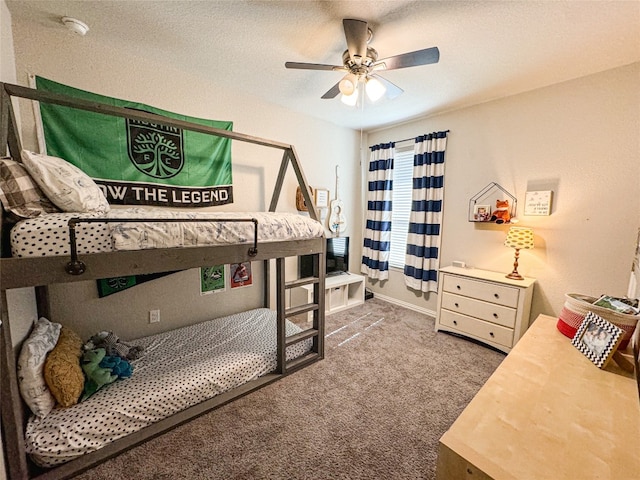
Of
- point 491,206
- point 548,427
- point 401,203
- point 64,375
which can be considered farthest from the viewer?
point 401,203

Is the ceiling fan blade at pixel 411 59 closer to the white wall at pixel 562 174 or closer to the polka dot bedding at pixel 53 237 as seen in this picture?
the white wall at pixel 562 174

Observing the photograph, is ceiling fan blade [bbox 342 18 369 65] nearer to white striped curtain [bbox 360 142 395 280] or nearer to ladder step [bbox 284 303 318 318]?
ladder step [bbox 284 303 318 318]

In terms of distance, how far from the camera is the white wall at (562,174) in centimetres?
209

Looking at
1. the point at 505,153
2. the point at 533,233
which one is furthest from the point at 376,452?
the point at 505,153

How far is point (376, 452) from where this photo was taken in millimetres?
1439

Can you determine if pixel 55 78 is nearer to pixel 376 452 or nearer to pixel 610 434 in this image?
pixel 376 452

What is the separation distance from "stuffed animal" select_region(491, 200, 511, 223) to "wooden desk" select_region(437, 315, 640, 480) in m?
1.64

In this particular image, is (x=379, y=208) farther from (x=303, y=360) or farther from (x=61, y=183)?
(x=61, y=183)

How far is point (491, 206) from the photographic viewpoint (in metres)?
2.79

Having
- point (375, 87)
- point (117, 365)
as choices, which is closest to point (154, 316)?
point (117, 365)

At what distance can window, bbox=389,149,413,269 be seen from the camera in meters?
3.56

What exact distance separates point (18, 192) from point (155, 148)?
3.91 ft

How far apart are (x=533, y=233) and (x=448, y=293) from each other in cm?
99

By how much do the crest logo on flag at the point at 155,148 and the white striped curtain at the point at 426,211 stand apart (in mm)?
2757
